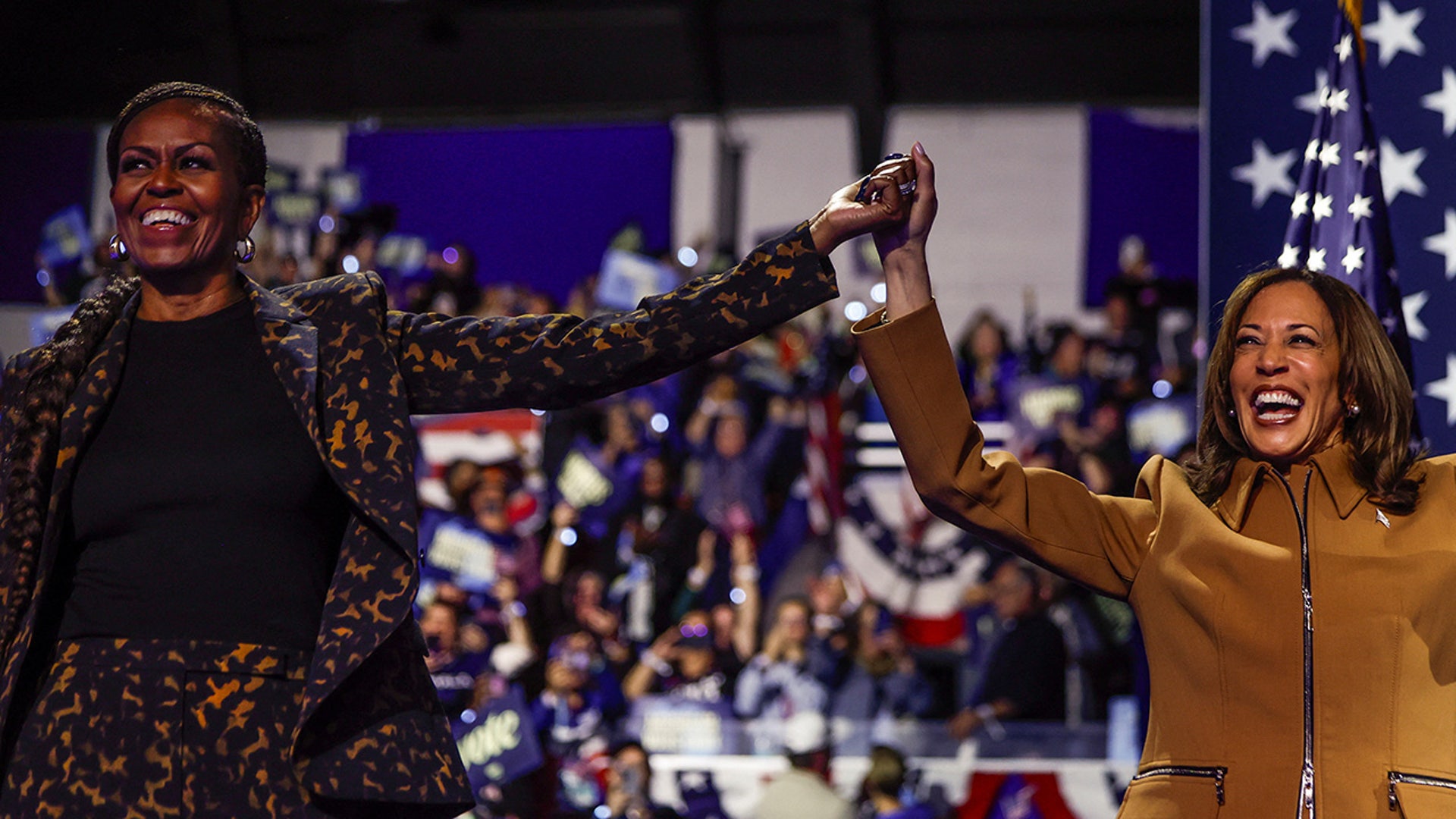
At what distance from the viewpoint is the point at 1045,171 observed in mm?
8773

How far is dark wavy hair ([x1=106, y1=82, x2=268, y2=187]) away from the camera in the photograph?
5.62ft

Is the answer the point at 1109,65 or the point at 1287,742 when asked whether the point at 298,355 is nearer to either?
the point at 1287,742

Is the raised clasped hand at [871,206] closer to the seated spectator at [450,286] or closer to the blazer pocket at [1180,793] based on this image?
the blazer pocket at [1180,793]

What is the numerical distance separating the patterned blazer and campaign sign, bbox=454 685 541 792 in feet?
17.4

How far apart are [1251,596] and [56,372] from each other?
1364 mm

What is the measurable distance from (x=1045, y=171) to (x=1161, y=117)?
2.24 feet

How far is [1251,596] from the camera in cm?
184

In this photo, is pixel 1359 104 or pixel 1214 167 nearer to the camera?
pixel 1359 104

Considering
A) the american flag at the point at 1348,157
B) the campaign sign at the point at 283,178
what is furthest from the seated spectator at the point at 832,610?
the american flag at the point at 1348,157

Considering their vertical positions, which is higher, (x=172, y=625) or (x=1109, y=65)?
(x=1109, y=65)

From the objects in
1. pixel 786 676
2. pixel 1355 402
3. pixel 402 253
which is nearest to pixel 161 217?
pixel 1355 402

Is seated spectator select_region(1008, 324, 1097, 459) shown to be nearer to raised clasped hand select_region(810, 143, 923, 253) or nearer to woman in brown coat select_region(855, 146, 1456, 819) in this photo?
woman in brown coat select_region(855, 146, 1456, 819)

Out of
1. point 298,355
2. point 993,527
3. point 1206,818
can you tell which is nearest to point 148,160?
point 298,355

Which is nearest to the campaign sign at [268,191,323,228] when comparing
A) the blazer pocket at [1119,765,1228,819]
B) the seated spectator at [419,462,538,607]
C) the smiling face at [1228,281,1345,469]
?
the seated spectator at [419,462,538,607]
